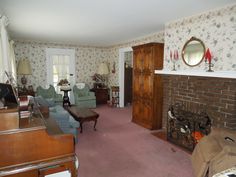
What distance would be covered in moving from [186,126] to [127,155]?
1.20m

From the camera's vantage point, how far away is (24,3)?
8.38 ft

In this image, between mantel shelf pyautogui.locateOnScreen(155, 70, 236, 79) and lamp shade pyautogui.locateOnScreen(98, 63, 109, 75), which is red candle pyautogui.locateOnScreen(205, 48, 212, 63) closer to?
mantel shelf pyautogui.locateOnScreen(155, 70, 236, 79)

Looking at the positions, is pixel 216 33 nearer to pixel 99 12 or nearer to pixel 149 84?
pixel 149 84

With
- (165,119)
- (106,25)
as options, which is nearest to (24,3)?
(106,25)

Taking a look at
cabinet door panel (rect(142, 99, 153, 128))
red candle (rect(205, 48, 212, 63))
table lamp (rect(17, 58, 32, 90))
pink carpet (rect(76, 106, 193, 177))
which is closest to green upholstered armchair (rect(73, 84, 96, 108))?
table lamp (rect(17, 58, 32, 90))

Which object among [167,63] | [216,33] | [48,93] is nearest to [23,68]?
[48,93]

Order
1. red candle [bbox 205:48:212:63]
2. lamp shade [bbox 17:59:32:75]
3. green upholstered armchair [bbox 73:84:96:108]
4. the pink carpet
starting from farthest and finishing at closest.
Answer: green upholstered armchair [bbox 73:84:96:108] < lamp shade [bbox 17:59:32:75] < red candle [bbox 205:48:212:63] < the pink carpet

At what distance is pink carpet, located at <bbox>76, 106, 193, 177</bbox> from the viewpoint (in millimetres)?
2453

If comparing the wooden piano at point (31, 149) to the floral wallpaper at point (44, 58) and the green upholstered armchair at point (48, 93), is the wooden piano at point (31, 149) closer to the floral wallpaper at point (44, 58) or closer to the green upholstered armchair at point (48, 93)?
the green upholstered armchair at point (48, 93)

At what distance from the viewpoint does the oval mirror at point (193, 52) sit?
122 inches

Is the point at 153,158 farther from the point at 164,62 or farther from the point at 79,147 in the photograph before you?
the point at 164,62

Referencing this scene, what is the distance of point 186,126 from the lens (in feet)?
10.5

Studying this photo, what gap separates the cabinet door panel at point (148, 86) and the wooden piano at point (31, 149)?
2.65 metres

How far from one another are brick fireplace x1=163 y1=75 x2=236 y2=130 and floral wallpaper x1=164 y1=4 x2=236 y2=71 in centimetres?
23
